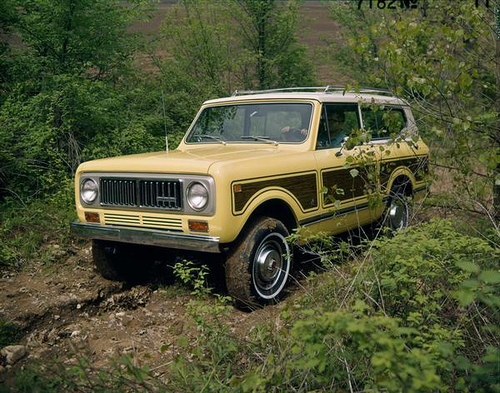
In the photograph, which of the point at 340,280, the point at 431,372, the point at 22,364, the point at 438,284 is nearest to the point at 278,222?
the point at 340,280

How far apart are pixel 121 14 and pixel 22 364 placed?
19.4 feet

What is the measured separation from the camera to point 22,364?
3.61m

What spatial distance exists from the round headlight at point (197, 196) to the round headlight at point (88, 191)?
1034 millimetres

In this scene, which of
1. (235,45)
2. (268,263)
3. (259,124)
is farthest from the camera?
(235,45)

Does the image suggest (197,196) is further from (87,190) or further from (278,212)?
(87,190)

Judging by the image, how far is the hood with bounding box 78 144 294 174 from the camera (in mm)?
4273

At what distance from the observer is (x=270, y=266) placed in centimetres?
466

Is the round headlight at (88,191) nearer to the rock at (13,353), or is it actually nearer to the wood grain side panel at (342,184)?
the rock at (13,353)

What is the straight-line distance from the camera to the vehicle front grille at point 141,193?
172 inches

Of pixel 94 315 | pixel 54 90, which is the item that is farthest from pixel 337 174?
pixel 54 90

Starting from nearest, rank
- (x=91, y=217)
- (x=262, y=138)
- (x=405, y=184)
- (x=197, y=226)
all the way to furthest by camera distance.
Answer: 1. (x=197, y=226)
2. (x=91, y=217)
3. (x=262, y=138)
4. (x=405, y=184)

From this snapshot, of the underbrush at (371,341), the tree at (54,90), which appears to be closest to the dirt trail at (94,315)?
the underbrush at (371,341)

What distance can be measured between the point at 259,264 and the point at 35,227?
3.15 meters

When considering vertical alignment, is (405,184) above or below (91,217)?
below
